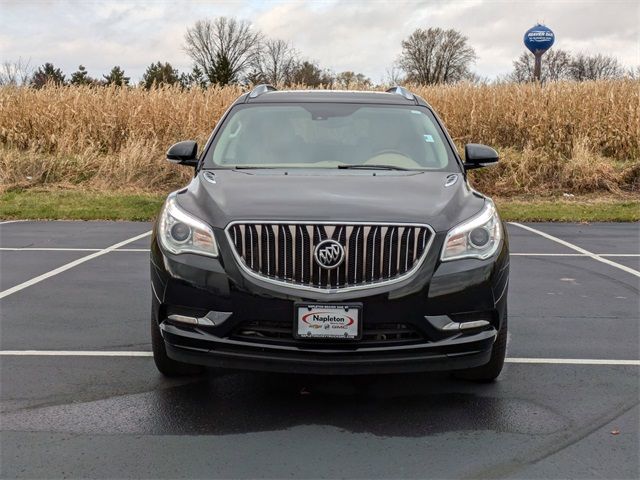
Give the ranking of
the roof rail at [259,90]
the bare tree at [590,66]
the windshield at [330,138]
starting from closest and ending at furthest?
the windshield at [330,138], the roof rail at [259,90], the bare tree at [590,66]

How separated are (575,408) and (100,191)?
1352 centimetres

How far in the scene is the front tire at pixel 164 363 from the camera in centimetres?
422

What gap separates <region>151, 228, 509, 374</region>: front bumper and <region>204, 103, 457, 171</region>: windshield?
1350 mm

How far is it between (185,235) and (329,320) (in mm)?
890

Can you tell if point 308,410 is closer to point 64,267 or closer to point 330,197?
point 330,197

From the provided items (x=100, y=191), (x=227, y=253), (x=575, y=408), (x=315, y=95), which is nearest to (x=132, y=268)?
(x=315, y=95)

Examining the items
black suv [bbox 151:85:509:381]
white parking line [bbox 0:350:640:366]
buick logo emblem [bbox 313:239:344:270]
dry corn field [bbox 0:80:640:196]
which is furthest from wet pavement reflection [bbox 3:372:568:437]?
dry corn field [bbox 0:80:640:196]

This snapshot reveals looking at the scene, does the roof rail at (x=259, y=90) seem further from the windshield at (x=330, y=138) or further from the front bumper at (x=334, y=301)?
the front bumper at (x=334, y=301)

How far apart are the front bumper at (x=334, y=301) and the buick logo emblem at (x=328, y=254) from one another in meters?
0.16

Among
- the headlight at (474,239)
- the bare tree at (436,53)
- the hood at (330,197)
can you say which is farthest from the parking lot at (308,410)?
the bare tree at (436,53)

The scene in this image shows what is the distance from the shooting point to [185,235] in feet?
12.9

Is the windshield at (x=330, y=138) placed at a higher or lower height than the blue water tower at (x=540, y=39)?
lower

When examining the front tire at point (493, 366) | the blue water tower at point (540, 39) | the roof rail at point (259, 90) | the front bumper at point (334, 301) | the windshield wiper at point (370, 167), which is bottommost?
the front tire at point (493, 366)

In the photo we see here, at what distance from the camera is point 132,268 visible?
26.6ft
